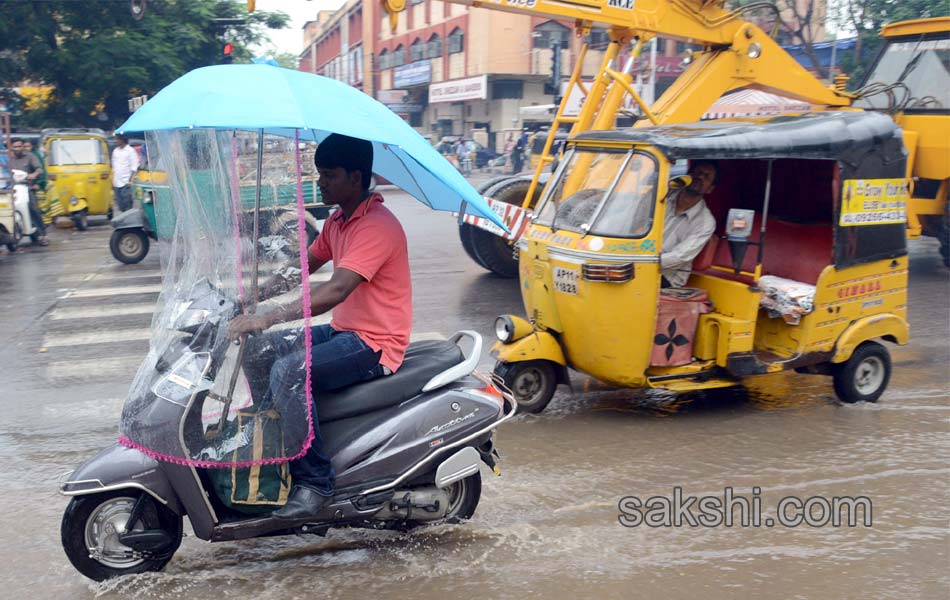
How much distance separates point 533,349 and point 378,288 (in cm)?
227

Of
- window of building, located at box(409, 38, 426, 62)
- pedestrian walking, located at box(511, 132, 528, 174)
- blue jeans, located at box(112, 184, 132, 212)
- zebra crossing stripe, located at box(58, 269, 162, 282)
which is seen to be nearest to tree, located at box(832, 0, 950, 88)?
pedestrian walking, located at box(511, 132, 528, 174)

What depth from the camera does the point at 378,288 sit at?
399 cm

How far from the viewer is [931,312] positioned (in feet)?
31.0

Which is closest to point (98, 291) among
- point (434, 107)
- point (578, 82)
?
point (578, 82)

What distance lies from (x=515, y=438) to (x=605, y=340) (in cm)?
90

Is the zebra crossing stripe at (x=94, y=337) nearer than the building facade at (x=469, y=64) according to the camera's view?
Yes

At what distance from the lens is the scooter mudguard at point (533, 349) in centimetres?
601

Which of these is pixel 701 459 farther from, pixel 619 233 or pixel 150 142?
pixel 150 142

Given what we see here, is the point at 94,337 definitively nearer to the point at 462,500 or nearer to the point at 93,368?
the point at 93,368

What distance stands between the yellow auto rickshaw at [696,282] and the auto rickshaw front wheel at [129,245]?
28.1 feet

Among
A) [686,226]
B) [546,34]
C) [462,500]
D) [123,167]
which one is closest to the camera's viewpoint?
[462,500]

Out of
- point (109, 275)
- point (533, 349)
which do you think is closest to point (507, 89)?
point (109, 275)

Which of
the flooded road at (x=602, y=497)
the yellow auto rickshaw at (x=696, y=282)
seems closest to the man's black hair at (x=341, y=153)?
the flooded road at (x=602, y=497)

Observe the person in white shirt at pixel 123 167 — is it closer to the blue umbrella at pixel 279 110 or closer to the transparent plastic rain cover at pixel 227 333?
the transparent plastic rain cover at pixel 227 333
